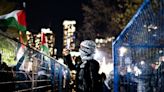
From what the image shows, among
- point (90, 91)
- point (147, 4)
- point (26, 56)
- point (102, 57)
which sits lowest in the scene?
point (90, 91)

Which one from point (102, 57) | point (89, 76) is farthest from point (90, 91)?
point (102, 57)

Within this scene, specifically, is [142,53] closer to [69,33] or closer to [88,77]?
[88,77]

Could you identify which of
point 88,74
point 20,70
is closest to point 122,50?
point 88,74

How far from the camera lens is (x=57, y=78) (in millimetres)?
10867

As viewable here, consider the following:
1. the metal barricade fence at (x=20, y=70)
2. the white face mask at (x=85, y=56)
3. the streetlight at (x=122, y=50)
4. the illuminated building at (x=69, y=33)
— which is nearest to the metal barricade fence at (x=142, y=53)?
the streetlight at (x=122, y=50)

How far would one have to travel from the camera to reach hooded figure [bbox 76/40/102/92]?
7.24 m

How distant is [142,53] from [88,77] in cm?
130

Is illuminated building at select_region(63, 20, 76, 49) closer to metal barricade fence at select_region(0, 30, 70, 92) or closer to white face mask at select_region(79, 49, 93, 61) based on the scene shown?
metal barricade fence at select_region(0, 30, 70, 92)

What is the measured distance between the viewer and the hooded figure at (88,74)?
7242 mm

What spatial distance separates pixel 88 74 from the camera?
24.4 ft

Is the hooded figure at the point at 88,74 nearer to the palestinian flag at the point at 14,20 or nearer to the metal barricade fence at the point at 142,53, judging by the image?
the metal barricade fence at the point at 142,53

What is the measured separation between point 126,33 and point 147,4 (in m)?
0.78

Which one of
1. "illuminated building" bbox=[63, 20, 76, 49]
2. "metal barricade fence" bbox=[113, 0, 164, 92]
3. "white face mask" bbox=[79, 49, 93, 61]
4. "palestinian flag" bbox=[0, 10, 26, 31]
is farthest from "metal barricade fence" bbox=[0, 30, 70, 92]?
"illuminated building" bbox=[63, 20, 76, 49]

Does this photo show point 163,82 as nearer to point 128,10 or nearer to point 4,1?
point 4,1
